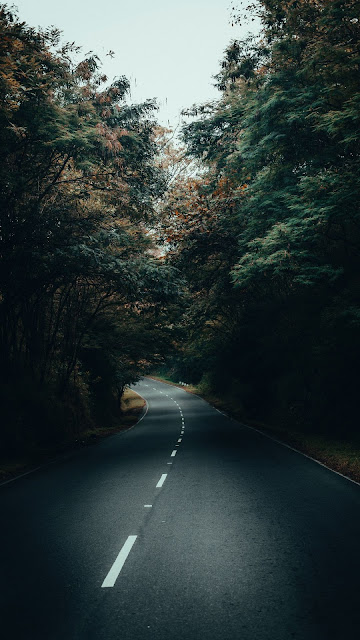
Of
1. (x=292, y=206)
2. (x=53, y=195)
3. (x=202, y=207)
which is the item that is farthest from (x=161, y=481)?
(x=202, y=207)

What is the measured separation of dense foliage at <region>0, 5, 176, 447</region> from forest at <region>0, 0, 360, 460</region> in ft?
0.19

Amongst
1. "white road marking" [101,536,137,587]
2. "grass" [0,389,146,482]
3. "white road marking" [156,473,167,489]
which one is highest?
"grass" [0,389,146,482]

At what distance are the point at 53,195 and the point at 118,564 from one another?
1275cm

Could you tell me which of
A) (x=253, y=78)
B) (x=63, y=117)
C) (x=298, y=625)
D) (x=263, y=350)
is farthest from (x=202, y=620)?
(x=263, y=350)

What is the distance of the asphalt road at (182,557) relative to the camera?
14.5 ft

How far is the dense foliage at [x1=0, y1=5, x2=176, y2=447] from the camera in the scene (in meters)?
12.2

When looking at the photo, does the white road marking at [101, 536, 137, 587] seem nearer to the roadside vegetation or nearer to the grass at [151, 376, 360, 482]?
the grass at [151, 376, 360, 482]

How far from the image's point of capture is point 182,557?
6121mm

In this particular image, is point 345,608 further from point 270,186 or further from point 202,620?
point 270,186

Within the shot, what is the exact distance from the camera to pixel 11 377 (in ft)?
54.9

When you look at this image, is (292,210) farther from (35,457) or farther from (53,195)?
(35,457)

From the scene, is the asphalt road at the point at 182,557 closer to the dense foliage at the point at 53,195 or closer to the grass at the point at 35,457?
the grass at the point at 35,457

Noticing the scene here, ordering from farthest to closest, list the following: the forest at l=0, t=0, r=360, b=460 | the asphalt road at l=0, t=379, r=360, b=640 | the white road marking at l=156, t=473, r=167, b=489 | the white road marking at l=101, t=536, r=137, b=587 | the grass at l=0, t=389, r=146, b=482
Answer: the grass at l=0, t=389, r=146, b=482, the forest at l=0, t=0, r=360, b=460, the white road marking at l=156, t=473, r=167, b=489, the white road marking at l=101, t=536, r=137, b=587, the asphalt road at l=0, t=379, r=360, b=640

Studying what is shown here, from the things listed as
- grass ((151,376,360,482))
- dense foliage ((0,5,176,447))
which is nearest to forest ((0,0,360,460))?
dense foliage ((0,5,176,447))
